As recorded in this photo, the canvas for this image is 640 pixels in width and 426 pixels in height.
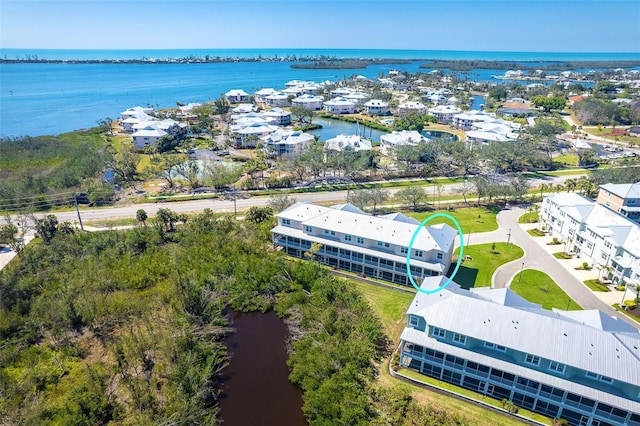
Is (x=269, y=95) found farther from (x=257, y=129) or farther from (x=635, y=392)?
(x=635, y=392)

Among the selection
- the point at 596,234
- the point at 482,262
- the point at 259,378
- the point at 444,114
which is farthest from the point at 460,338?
the point at 444,114

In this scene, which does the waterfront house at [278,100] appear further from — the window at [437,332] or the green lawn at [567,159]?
the window at [437,332]

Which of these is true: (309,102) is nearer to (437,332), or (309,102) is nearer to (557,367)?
(437,332)

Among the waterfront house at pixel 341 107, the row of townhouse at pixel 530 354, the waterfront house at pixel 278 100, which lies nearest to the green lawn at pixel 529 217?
the row of townhouse at pixel 530 354

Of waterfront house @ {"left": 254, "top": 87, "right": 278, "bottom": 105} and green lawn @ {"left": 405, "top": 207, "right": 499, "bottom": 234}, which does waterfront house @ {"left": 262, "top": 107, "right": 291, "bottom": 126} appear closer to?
waterfront house @ {"left": 254, "top": 87, "right": 278, "bottom": 105}

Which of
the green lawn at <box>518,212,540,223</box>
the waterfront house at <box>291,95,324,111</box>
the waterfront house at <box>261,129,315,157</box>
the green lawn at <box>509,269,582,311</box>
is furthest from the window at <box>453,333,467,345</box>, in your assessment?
the waterfront house at <box>291,95,324,111</box>
